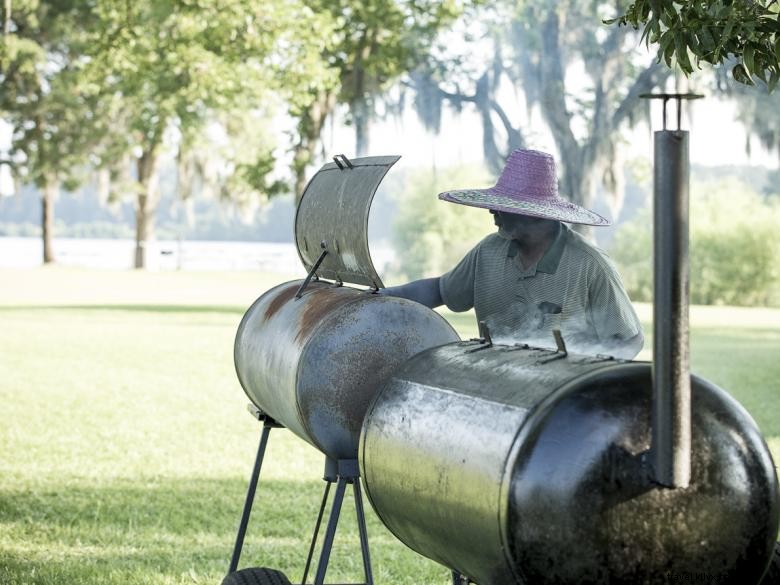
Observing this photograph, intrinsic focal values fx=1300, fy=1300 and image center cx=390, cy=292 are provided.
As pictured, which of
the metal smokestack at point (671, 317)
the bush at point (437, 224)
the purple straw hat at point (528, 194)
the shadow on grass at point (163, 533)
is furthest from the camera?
the bush at point (437, 224)

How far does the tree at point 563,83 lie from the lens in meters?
24.5

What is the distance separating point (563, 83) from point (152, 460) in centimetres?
1746

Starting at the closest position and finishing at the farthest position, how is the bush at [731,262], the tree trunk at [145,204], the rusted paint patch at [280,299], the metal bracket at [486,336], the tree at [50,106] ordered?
the metal bracket at [486,336], the rusted paint patch at [280,299], the bush at [731,262], the tree at [50,106], the tree trunk at [145,204]

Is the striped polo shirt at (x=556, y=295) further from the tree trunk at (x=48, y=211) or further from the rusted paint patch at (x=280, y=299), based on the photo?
the tree trunk at (x=48, y=211)

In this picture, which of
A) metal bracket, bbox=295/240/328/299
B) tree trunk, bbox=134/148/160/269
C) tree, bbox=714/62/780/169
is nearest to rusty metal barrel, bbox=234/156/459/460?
metal bracket, bbox=295/240/328/299

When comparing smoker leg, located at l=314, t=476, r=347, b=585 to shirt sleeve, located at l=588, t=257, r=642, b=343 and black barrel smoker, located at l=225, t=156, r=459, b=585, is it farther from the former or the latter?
shirt sleeve, located at l=588, t=257, r=642, b=343

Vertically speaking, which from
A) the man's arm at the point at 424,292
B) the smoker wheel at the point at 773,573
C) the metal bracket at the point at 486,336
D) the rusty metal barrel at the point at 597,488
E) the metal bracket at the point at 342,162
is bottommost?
the smoker wheel at the point at 773,573

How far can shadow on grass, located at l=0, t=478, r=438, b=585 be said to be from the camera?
5918 millimetres

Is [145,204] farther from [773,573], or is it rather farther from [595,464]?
[595,464]

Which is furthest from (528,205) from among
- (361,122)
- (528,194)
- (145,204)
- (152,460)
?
(145,204)

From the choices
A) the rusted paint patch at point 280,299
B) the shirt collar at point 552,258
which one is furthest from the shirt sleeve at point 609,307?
the rusted paint patch at point 280,299

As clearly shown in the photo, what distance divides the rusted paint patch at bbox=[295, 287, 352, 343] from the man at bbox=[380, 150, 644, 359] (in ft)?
0.73

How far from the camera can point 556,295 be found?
14.2 feet

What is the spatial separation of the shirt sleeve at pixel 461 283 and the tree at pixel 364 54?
17508mm
